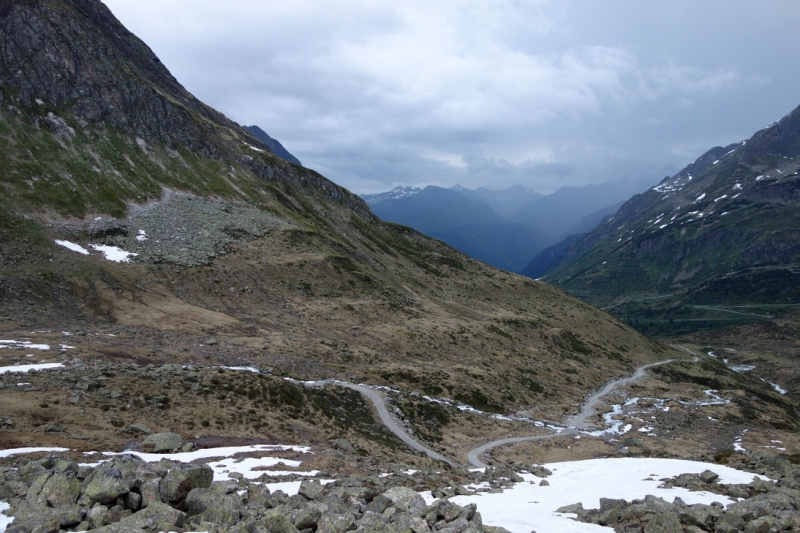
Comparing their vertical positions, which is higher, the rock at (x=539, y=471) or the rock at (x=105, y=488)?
the rock at (x=105, y=488)

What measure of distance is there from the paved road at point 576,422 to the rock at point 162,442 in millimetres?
26189

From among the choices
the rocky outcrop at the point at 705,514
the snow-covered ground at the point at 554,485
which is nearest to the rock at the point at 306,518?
the snow-covered ground at the point at 554,485

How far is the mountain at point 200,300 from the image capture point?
3641cm

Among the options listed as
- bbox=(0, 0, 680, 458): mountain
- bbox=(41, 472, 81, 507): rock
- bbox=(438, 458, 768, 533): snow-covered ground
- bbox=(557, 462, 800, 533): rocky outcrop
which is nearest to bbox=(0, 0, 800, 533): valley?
bbox=(41, 472, 81, 507): rock

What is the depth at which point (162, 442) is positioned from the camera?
26.8m

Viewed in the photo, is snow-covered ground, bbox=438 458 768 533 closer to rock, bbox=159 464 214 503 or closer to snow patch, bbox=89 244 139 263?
rock, bbox=159 464 214 503

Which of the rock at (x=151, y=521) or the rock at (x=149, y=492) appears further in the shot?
the rock at (x=149, y=492)

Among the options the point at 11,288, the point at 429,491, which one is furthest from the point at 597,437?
the point at 11,288

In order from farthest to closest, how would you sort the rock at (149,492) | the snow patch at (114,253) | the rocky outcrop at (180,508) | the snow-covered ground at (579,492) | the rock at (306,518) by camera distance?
the snow patch at (114,253) < the snow-covered ground at (579,492) < the rock at (149,492) < the rock at (306,518) < the rocky outcrop at (180,508)

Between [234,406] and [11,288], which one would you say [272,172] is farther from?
[234,406]

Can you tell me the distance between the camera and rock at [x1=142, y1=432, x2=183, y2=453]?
26.2 m

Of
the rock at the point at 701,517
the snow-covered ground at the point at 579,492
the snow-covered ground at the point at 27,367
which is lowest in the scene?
the snow-covered ground at the point at 579,492

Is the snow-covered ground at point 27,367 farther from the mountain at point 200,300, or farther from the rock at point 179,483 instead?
the rock at point 179,483

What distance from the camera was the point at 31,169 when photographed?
81.9 m
